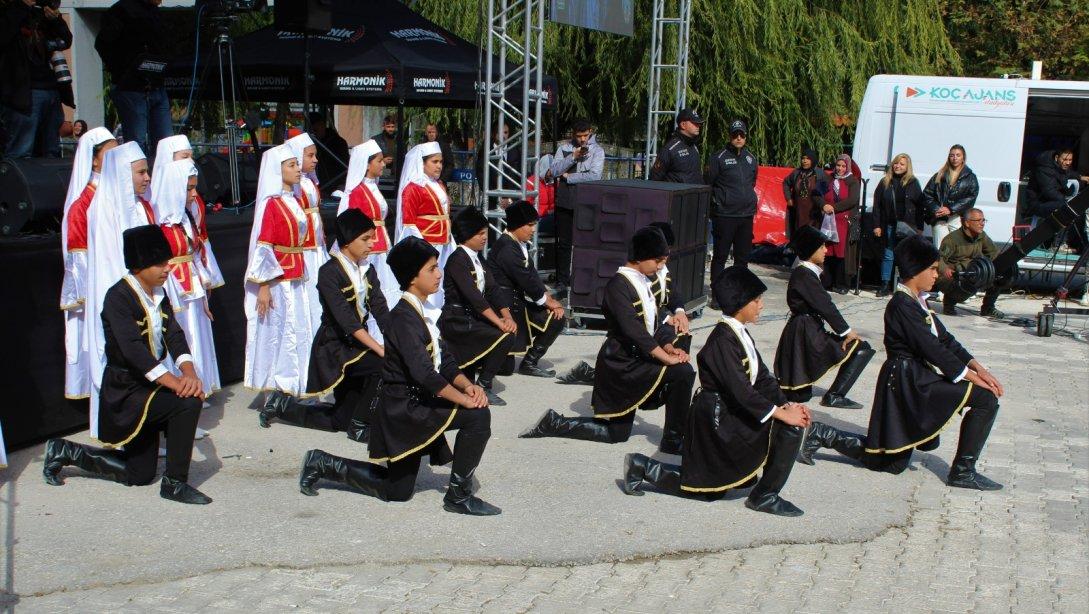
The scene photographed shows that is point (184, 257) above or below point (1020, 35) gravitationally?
below

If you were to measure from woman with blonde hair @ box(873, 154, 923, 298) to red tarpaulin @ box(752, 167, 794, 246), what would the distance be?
2675mm

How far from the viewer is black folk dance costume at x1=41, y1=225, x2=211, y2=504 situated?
6.16 m

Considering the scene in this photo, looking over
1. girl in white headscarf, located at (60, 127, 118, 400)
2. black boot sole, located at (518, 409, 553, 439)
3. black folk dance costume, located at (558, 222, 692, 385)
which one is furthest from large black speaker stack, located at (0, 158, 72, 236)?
black folk dance costume, located at (558, 222, 692, 385)

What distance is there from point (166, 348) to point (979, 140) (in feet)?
37.8

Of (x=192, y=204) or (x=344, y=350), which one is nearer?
(x=344, y=350)

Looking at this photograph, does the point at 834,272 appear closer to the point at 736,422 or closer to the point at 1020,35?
the point at 736,422

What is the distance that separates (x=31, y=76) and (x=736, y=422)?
7.01m

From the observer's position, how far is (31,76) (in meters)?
9.98

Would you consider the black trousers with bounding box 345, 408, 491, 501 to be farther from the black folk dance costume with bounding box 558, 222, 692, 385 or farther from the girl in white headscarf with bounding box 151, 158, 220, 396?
the black folk dance costume with bounding box 558, 222, 692, 385

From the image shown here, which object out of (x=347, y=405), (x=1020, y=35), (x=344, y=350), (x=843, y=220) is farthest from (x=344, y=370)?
(x=1020, y=35)

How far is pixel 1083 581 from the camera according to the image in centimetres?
575

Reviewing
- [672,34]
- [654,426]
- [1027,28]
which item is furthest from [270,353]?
[1027,28]

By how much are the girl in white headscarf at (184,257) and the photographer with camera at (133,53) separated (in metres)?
3.34

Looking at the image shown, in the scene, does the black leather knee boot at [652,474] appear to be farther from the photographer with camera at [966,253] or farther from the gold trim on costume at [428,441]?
the photographer with camera at [966,253]
